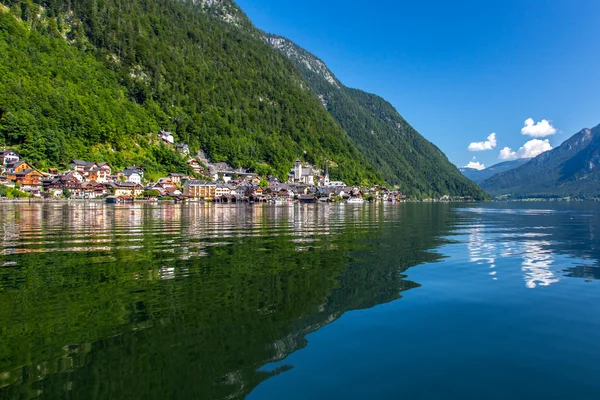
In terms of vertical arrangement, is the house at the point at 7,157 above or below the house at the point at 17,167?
above

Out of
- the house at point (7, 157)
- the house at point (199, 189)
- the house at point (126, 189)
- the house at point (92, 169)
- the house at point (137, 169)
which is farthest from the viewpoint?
the house at point (199, 189)

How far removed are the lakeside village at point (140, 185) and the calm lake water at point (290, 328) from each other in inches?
3752

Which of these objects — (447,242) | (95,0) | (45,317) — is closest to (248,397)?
(45,317)

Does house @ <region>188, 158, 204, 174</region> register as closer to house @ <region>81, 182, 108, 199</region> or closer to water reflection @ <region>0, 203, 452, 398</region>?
house @ <region>81, 182, 108, 199</region>

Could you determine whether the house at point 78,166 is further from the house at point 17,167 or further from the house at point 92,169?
the house at point 17,167

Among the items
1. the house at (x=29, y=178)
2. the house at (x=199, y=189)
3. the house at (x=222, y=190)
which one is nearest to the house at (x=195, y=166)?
the house at (x=222, y=190)

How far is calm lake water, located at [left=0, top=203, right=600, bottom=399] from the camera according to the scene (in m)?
6.26

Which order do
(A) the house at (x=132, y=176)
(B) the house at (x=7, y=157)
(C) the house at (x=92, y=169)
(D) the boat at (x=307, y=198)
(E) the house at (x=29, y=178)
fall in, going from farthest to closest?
(D) the boat at (x=307, y=198), (A) the house at (x=132, y=176), (C) the house at (x=92, y=169), (B) the house at (x=7, y=157), (E) the house at (x=29, y=178)

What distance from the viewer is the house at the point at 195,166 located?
5915 inches

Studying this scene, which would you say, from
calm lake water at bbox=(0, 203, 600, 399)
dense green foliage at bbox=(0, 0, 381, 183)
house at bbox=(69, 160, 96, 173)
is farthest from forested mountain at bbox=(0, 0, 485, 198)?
calm lake water at bbox=(0, 203, 600, 399)

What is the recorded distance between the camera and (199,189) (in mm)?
131500

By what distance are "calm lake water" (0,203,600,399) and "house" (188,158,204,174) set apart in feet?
447

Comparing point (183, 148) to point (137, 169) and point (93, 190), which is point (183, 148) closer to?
point (137, 169)

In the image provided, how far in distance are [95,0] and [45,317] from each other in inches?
8261
